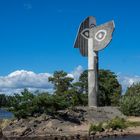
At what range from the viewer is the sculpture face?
83438 millimetres

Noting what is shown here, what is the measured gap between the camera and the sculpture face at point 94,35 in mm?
83438

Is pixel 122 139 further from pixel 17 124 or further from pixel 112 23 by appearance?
pixel 112 23

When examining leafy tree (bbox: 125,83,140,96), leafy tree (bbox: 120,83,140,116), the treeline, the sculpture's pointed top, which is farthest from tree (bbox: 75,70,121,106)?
leafy tree (bbox: 120,83,140,116)

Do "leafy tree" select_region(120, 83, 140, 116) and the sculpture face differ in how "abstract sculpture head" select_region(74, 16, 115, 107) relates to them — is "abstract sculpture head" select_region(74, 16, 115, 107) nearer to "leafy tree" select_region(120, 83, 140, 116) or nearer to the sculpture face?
the sculpture face

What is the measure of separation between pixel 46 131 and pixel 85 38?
28.4 metres

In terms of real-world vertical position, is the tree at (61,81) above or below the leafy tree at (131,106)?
above

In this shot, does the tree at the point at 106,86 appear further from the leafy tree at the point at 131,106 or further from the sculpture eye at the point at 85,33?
the leafy tree at the point at 131,106

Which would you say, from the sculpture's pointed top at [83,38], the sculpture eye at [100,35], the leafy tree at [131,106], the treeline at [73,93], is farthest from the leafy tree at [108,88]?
the leafy tree at [131,106]

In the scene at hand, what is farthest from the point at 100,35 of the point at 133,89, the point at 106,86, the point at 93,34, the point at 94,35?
the point at 106,86

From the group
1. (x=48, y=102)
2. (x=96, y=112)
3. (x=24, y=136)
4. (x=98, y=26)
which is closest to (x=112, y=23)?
(x=98, y=26)

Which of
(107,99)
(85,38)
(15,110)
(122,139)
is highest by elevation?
(85,38)

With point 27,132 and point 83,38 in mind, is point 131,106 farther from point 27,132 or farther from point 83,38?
point 27,132

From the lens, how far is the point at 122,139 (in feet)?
166

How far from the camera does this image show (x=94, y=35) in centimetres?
8562
